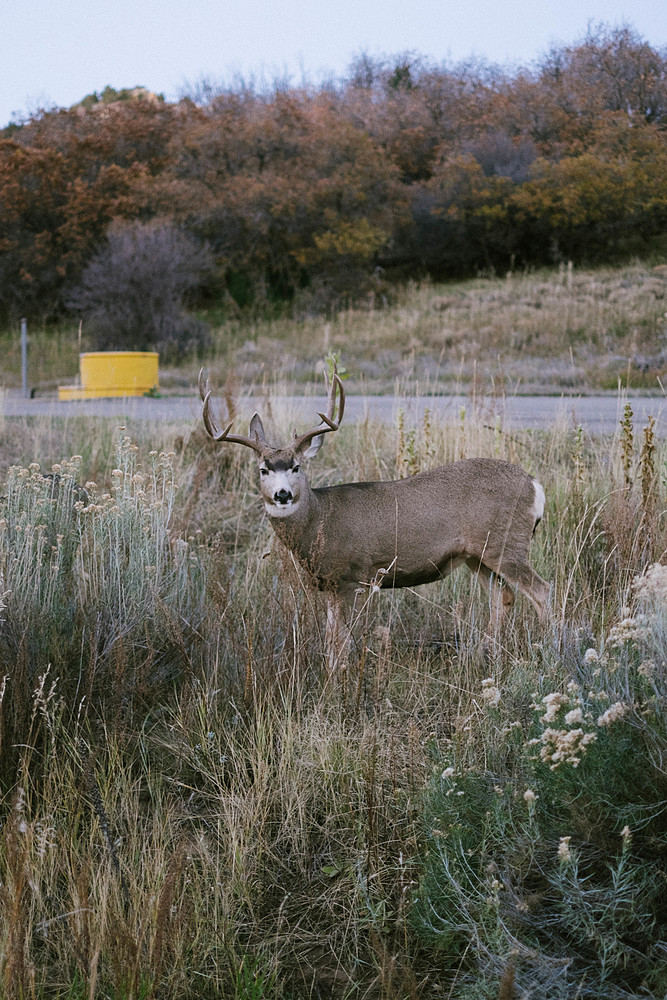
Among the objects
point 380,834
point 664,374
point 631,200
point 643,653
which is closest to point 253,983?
point 380,834

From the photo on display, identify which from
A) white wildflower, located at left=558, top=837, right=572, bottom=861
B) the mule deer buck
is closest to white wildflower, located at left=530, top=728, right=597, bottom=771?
white wildflower, located at left=558, top=837, right=572, bottom=861

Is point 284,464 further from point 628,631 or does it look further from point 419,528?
point 628,631

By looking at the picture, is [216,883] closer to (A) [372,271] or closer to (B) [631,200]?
(A) [372,271]

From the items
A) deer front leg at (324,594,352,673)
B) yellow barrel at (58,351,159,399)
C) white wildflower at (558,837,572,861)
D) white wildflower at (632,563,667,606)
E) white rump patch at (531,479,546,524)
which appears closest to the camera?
white wildflower at (558,837,572,861)

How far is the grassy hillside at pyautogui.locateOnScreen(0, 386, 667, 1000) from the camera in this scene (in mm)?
2660

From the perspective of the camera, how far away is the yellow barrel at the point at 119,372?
16281 millimetres

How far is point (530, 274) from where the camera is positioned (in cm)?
3184

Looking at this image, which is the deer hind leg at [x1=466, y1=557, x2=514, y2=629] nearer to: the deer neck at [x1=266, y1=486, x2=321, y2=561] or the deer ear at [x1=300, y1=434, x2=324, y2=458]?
the deer neck at [x1=266, y1=486, x2=321, y2=561]

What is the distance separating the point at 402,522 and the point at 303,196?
93.4ft

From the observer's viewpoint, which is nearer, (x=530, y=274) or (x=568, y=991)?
(x=568, y=991)

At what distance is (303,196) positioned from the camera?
31359mm

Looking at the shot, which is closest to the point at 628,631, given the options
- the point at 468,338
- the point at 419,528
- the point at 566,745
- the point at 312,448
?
the point at 566,745

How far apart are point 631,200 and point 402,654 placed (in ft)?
103

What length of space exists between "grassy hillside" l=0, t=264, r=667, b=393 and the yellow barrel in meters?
1.78
